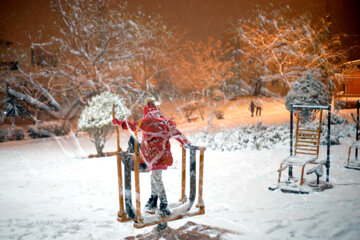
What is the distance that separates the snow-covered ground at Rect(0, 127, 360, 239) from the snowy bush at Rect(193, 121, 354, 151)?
123cm

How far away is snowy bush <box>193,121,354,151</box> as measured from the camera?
10.8 metres

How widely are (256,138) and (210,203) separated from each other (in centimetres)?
624

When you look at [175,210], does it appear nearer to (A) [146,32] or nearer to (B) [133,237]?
(B) [133,237]

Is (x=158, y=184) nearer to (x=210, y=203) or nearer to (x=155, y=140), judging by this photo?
(x=155, y=140)

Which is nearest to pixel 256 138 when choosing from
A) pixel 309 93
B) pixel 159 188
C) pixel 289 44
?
pixel 309 93

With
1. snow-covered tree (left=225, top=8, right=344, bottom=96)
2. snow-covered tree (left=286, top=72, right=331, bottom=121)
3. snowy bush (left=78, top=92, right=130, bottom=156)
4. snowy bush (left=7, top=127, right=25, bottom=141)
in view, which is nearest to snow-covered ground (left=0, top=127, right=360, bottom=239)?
snowy bush (left=78, top=92, right=130, bottom=156)

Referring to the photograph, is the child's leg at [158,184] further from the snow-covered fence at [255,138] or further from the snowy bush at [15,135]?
the snowy bush at [15,135]

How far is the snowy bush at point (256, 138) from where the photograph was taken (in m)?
10.8

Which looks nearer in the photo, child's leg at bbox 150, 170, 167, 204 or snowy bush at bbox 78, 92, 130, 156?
child's leg at bbox 150, 170, 167, 204

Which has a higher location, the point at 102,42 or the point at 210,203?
the point at 102,42

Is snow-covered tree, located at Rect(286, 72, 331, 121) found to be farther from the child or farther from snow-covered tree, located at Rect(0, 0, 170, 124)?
snow-covered tree, located at Rect(0, 0, 170, 124)

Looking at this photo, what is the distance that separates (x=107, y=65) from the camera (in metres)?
23.7

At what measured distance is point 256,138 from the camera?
37.3 ft

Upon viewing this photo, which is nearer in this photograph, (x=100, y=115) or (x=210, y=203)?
(x=210, y=203)
